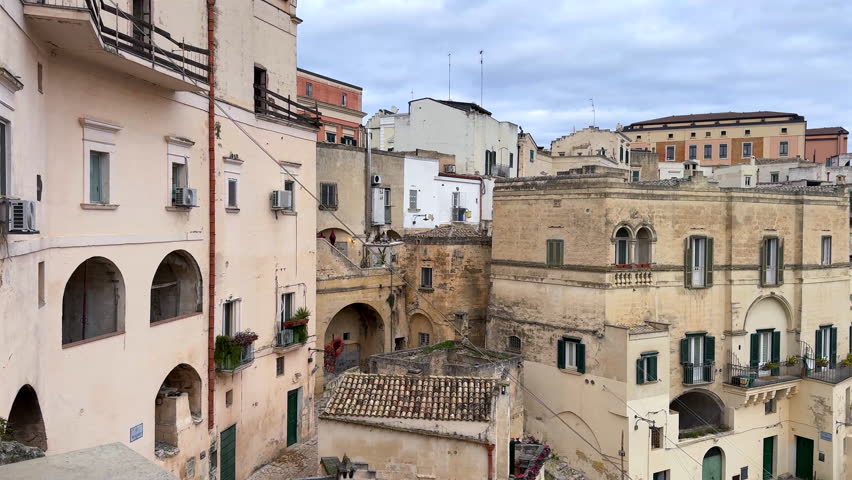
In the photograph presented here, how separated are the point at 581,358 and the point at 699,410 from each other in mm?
7420

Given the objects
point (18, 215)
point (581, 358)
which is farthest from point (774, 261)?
point (18, 215)

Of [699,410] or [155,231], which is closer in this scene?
[155,231]

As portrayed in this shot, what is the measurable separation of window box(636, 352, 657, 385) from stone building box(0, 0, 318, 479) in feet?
39.1

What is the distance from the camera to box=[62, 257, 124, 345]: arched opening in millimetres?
13914

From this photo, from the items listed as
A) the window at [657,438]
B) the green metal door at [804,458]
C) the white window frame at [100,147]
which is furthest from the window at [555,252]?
the white window frame at [100,147]

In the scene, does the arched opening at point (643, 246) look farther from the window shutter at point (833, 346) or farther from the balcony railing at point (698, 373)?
the window shutter at point (833, 346)

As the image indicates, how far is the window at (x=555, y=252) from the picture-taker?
27.9 meters

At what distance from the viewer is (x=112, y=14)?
1355 centimetres

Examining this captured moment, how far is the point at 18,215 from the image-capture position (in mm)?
8609

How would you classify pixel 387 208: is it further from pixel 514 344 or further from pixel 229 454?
pixel 229 454

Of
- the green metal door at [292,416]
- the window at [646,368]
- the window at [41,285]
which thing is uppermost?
the window at [41,285]

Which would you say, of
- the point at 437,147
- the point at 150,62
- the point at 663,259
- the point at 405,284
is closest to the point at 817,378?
the point at 663,259

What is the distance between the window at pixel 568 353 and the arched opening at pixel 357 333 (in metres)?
8.35

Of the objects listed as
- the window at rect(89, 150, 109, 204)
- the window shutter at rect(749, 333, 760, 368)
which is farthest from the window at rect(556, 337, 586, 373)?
the window at rect(89, 150, 109, 204)
